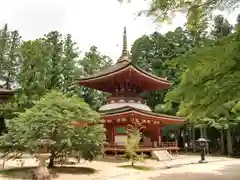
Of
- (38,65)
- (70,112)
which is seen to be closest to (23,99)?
(38,65)

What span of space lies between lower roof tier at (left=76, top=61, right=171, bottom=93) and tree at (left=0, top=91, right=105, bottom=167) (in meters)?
9.69

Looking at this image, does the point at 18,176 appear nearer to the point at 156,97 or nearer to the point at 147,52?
the point at 156,97

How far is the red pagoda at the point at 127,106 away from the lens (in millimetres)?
22281

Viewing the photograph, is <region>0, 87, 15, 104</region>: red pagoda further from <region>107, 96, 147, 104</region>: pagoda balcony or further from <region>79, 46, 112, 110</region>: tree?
<region>79, 46, 112, 110</region>: tree

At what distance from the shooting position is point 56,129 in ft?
43.9

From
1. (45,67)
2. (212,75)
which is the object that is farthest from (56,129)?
(45,67)

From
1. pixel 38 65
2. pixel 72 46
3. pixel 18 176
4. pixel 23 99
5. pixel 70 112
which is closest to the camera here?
pixel 18 176

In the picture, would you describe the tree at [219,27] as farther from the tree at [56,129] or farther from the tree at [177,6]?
the tree at [56,129]

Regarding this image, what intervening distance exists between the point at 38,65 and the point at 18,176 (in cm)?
2153

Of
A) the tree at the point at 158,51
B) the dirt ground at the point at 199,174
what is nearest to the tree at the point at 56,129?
the dirt ground at the point at 199,174

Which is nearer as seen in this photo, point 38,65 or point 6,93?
point 6,93

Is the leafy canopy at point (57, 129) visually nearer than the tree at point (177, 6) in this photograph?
No

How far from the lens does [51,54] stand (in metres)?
34.6

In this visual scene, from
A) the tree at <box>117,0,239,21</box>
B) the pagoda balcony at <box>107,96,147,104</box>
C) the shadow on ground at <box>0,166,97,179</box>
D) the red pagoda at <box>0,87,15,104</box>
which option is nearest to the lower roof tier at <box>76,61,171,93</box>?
the pagoda balcony at <box>107,96,147,104</box>
